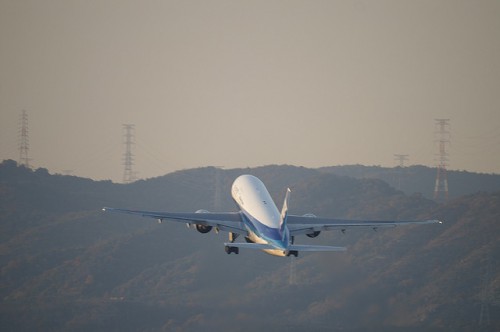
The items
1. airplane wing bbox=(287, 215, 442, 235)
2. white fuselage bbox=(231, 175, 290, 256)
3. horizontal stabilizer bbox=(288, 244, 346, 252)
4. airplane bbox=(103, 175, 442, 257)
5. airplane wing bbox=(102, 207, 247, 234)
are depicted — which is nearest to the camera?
horizontal stabilizer bbox=(288, 244, 346, 252)

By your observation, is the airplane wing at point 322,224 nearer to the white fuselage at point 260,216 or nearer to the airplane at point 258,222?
the airplane at point 258,222

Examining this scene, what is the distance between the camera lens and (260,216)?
104m

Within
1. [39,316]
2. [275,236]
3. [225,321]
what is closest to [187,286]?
[39,316]

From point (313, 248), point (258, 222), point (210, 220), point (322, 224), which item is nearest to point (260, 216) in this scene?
point (258, 222)

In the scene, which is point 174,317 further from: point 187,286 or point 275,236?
point 275,236

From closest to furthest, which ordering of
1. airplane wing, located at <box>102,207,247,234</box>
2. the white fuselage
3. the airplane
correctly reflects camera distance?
the white fuselage < the airplane < airplane wing, located at <box>102,207,247,234</box>

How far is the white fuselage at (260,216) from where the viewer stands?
322ft

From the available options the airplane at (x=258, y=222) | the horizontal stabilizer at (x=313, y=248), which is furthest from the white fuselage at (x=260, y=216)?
the horizontal stabilizer at (x=313, y=248)

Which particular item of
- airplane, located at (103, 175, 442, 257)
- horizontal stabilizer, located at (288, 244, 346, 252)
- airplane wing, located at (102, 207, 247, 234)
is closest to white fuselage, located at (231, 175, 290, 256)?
airplane, located at (103, 175, 442, 257)

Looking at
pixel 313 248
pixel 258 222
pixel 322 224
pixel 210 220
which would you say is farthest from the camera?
pixel 322 224

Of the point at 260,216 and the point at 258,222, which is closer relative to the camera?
the point at 258,222

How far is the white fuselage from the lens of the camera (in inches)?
3858

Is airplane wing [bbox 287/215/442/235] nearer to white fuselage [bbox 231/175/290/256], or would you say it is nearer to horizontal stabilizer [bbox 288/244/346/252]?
white fuselage [bbox 231/175/290/256]

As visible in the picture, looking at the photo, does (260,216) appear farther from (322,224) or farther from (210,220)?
(322,224)
